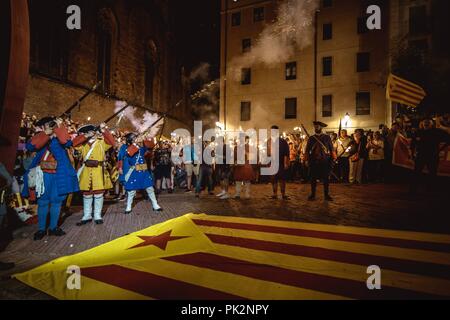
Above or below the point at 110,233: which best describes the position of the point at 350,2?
above

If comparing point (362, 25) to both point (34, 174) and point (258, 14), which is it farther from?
point (34, 174)

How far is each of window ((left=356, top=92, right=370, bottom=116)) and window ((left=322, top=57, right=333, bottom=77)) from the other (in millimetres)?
3204

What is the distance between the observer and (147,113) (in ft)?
77.2

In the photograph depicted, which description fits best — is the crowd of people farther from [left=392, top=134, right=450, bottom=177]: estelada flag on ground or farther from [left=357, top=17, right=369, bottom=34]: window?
[left=357, top=17, right=369, bottom=34]: window

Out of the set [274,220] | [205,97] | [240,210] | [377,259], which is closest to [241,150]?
[240,210]

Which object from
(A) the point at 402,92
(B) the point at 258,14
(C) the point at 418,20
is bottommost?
(A) the point at 402,92

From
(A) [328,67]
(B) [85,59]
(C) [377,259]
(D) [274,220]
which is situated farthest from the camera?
(A) [328,67]

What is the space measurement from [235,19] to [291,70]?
8511 millimetres

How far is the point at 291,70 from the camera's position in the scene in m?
26.5

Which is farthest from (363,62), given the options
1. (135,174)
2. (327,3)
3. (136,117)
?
(135,174)

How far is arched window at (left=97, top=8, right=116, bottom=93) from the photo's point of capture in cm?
1866

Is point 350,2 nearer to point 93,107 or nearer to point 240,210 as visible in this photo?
point 93,107

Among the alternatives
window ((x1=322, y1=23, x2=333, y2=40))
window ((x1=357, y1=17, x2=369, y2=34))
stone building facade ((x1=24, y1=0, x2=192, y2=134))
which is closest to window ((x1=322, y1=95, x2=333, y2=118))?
window ((x1=322, y1=23, x2=333, y2=40))
